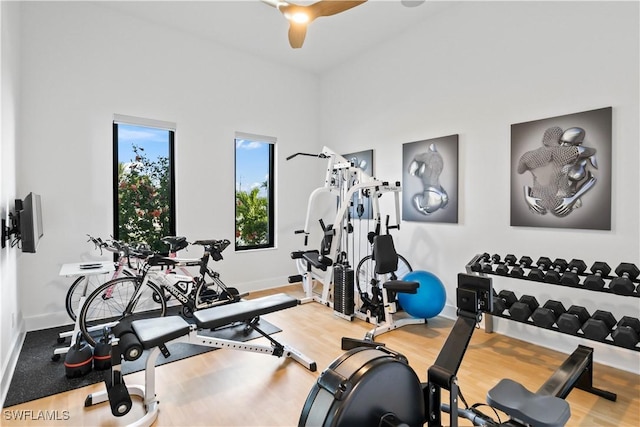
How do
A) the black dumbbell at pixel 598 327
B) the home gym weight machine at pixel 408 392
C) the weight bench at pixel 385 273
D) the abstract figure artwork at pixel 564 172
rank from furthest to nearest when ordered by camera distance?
the weight bench at pixel 385 273
the abstract figure artwork at pixel 564 172
the black dumbbell at pixel 598 327
the home gym weight machine at pixel 408 392

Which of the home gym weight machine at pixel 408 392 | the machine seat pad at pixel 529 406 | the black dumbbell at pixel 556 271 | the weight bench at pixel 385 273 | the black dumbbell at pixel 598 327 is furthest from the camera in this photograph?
the weight bench at pixel 385 273

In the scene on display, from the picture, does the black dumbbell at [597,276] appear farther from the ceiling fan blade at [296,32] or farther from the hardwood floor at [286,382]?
the ceiling fan blade at [296,32]

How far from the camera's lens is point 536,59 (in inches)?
117

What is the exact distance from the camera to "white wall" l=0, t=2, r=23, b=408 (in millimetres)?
2291

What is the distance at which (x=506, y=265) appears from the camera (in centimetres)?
286

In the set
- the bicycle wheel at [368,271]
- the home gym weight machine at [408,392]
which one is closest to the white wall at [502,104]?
the bicycle wheel at [368,271]

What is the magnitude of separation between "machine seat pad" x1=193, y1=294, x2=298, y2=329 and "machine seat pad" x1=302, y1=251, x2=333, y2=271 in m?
1.14

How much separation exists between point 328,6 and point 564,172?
2.33 metres

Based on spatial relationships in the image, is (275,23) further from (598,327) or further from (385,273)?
(598,327)

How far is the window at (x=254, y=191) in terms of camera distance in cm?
482

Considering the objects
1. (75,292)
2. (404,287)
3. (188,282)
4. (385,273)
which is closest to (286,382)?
(404,287)

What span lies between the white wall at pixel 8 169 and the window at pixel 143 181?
0.98 m

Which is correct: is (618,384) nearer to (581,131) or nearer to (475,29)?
(581,131)

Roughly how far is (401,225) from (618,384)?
7.79 feet
